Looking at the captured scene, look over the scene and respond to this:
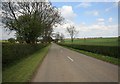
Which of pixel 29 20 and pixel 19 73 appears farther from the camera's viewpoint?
pixel 29 20

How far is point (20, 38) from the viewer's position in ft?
120

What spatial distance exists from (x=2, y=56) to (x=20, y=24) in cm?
2068

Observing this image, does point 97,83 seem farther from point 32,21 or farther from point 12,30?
point 12,30

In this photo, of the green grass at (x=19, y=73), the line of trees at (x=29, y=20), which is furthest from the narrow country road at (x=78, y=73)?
the line of trees at (x=29, y=20)

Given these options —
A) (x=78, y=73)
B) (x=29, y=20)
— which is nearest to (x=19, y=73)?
(x=78, y=73)

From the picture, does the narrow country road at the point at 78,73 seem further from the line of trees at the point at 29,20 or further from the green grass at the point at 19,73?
the line of trees at the point at 29,20

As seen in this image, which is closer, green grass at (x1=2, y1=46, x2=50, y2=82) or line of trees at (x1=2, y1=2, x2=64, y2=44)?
green grass at (x1=2, y1=46, x2=50, y2=82)

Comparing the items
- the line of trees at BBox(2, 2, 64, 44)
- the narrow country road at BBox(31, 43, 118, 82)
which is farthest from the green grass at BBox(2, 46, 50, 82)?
the line of trees at BBox(2, 2, 64, 44)

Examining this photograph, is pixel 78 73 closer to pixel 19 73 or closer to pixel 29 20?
pixel 19 73

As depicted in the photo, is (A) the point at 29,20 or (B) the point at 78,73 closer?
(B) the point at 78,73

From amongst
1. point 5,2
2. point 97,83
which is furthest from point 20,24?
point 97,83

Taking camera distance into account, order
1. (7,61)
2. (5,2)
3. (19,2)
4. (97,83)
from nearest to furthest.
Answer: (97,83)
(7,61)
(5,2)
(19,2)

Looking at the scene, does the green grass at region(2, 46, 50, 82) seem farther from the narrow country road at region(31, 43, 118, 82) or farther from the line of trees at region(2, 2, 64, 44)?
the line of trees at region(2, 2, 64, 44)

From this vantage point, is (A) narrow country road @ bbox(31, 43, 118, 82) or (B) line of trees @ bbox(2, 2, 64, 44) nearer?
(A) narrow country road @ bbox(31, 43, 118, 82)
